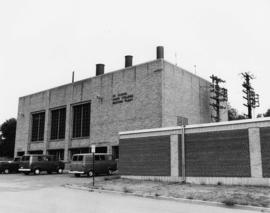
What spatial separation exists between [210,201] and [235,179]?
623 cm

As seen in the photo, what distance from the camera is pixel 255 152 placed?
706 inches

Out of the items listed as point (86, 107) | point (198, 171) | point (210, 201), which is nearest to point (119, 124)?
point (86, 107)

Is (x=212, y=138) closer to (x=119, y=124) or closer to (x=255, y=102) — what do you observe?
(x=119, y=124)

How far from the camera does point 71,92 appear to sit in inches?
1500

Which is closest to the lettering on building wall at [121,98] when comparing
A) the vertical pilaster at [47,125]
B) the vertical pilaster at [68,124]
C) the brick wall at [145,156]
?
the vertical pilaster at [68,124]

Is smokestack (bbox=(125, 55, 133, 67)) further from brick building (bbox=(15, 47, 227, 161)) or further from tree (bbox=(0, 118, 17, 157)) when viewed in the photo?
tree (bbox=(0, 118, 17, 157))

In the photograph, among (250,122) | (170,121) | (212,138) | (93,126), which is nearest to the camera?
(250,122)

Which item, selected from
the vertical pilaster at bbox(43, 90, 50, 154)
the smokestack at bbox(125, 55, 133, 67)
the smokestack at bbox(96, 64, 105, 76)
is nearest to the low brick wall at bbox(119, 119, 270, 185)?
the smokestack at bbox(125, 55, 133, 67)

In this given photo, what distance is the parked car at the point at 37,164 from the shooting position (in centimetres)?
2997

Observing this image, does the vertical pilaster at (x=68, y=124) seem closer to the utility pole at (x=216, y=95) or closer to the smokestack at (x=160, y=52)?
the smokestack at (x=160, y=52)

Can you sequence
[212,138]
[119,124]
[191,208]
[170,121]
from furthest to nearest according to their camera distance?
1. [119,124]
2. [170,121]
3. [212,138]
4. [191,208]

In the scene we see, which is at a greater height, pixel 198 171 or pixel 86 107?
pixel 86 107

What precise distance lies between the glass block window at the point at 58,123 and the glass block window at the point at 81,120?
188cm

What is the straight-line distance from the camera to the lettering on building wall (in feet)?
104
